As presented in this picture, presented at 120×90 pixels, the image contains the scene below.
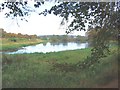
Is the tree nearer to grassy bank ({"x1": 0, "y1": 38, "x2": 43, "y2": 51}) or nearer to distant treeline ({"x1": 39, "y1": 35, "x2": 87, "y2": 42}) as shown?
distant treeline ({"x1": 39, "y1": 35, "x2": 87, "y2": 42})

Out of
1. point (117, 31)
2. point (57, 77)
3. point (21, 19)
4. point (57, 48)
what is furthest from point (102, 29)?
point (21, 19)

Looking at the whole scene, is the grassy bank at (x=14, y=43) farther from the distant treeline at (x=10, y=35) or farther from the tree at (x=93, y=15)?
the tree at (x=93, y=15)

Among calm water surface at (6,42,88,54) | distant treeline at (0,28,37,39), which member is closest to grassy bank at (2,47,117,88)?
calm water surface at (6,42,88,54)

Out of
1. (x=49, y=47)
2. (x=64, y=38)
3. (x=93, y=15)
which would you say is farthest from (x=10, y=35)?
(x=93, y=15)

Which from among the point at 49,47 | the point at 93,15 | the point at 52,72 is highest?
the point at 93,15

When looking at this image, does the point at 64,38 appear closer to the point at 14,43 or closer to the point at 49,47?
the point at 49,47

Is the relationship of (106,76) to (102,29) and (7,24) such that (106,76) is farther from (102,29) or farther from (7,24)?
A: (7,24)
